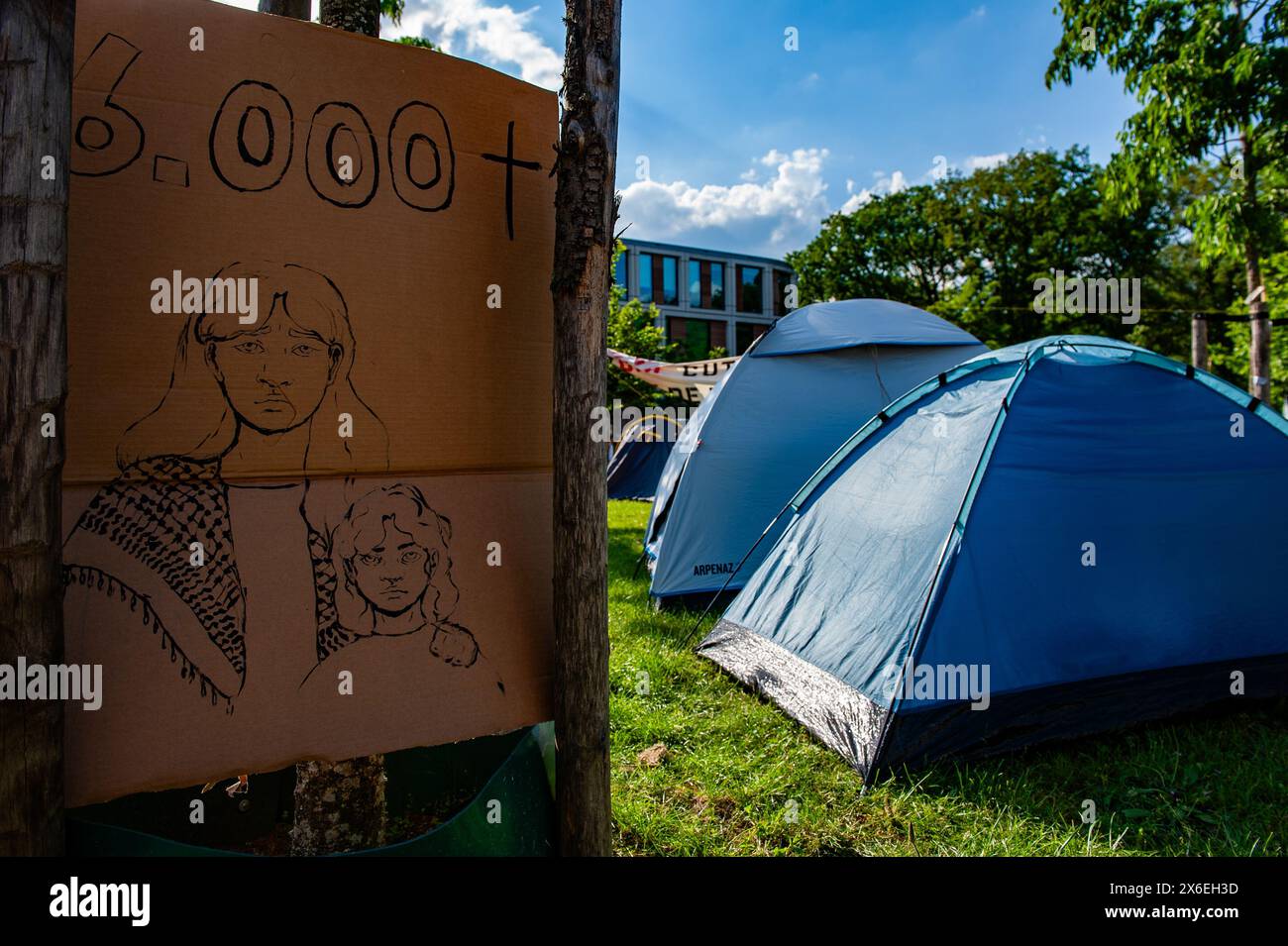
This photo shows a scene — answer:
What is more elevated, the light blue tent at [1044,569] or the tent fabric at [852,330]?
the tent fabric at [852,330]

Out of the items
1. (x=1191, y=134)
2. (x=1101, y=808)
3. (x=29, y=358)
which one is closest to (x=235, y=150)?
(x=29, y=358)

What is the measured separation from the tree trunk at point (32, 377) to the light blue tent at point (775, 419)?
390 centimetres

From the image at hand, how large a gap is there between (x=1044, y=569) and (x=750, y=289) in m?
34.5

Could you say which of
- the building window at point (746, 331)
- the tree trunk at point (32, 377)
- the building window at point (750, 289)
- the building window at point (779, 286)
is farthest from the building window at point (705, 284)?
the tree trunk at point (32, 377)

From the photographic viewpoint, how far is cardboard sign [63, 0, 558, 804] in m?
1.46

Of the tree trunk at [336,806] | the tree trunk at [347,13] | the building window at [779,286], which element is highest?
the building window at [779,286]

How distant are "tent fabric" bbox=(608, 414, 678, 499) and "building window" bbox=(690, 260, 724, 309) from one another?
79.1ft

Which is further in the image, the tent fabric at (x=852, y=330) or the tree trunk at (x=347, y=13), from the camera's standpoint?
the tent fabric at (x=852, y=330)

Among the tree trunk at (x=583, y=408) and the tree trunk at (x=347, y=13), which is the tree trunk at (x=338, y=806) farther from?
the tree trunk at (x=347, y=13)

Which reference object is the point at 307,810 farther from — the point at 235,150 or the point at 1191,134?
the point at 1191,134

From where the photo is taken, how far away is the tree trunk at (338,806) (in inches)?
76.8

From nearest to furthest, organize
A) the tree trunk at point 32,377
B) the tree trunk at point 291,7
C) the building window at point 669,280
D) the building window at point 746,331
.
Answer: the tree trunk at point 32,377 < the tree trunk at point 291,7 < the building window at point 669,280 < the building window at point 746,331

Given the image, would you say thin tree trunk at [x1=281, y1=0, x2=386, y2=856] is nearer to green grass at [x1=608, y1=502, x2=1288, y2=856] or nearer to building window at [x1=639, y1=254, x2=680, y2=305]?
green grass at [x1=608, y1=502, x2=1288, y2=856]

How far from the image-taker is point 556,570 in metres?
1.77
